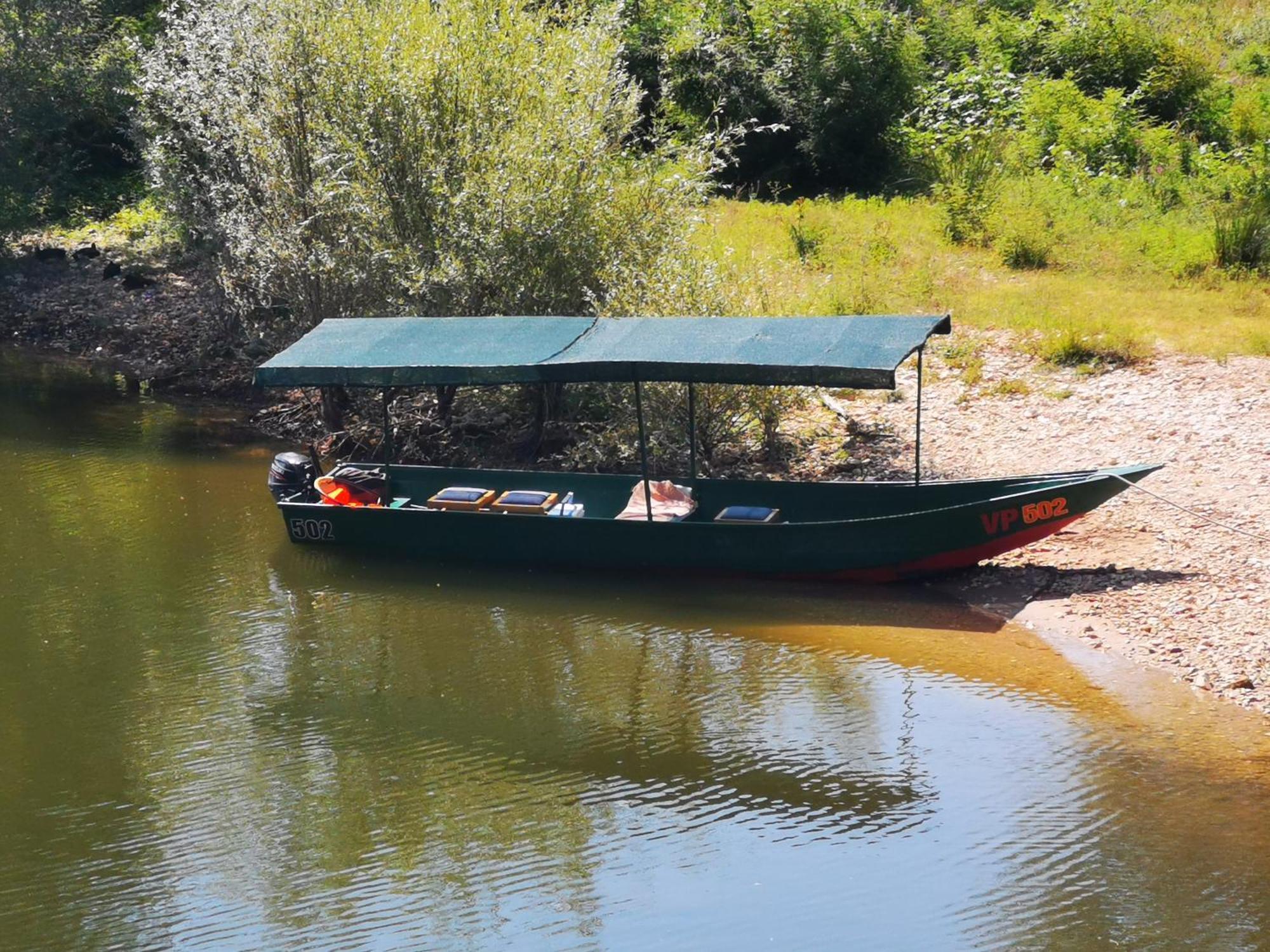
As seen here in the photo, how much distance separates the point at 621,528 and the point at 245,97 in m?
9.26

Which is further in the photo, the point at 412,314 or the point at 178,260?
the point at 178,260

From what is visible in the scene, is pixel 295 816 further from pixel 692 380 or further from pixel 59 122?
pixel 59 122

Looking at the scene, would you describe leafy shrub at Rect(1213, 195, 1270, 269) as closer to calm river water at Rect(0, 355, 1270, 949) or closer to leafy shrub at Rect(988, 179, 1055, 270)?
leafy shrub at Rect(988, 179, 1055, 270)

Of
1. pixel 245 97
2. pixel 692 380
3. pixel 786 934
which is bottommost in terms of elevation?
pixel 786 934

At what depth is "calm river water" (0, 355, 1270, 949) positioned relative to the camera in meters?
8.44

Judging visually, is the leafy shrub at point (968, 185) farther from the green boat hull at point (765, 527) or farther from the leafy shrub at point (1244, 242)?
the green boat hull at point (765, 527)

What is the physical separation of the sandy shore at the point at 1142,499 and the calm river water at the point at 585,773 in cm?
65

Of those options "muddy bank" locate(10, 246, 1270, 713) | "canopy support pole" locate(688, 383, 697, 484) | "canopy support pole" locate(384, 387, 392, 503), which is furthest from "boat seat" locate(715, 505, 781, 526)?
"canopy support pole" locate(384, 387, 392, 503)

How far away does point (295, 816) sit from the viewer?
9750mm

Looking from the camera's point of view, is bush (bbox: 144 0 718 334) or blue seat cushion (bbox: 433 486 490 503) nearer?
blue seat cushion (bbox: 433 486 490 503)

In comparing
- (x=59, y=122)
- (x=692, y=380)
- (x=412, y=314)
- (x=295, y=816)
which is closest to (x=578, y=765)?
(x=295, y=816)

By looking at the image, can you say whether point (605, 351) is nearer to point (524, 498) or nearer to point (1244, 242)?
point (524, 498)

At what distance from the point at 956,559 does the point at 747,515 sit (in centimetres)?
223

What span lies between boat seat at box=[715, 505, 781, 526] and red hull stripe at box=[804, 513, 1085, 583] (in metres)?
0.86
